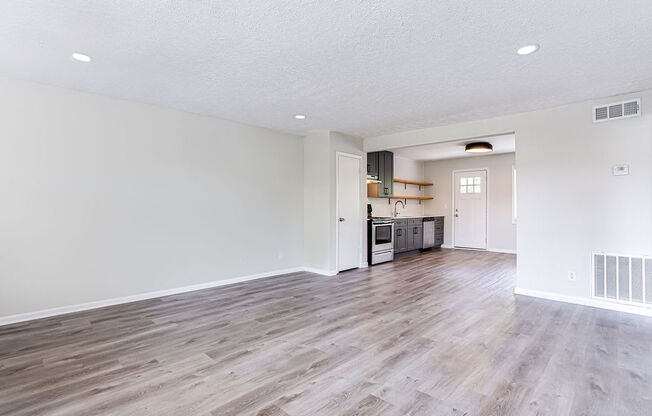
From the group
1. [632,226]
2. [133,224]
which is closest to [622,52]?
[632,226]

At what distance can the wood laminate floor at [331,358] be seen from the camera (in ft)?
6.48

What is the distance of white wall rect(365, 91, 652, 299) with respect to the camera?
3.66 m

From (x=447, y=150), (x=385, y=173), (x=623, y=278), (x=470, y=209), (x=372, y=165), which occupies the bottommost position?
(x=623, y=278)

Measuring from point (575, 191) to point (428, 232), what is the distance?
14.8 feet

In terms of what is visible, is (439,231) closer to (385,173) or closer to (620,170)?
(385,173)

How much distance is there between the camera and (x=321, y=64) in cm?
299

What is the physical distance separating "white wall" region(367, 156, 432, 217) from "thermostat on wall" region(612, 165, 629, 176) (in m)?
4.57

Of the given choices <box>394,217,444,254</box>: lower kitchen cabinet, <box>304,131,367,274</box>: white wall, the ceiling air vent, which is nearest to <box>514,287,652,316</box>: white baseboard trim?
the ceiling air vent

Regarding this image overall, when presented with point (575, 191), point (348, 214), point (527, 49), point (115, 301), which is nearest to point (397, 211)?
point (348, 214)

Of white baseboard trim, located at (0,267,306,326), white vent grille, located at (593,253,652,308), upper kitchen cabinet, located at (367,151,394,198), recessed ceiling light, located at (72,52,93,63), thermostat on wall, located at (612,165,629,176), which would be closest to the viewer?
recessed ceiling light, located at (72,52,93,63)

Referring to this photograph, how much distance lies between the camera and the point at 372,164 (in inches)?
280

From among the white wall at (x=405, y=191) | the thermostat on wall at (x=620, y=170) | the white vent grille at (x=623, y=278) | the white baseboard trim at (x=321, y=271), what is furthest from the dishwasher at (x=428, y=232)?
the thermostat on wall at (x=620, y=170)

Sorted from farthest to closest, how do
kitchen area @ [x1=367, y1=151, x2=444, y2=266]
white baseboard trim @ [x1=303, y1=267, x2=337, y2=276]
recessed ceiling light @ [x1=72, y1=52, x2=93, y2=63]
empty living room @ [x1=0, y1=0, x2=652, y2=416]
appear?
kitchen area @ [x1=367, y1=151, x2=444, y2=266] < white baseboard trim @ [x1=303, y1=267, x2=337, y2=276] < recessed ceiling light @ [x1=72, y1=52, x2=93, y2=63] < empty living room @ [x1=0, y1=0, x2=652, y2=416]

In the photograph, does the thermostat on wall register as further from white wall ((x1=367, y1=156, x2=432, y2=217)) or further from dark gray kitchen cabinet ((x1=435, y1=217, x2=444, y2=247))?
dark gray kitchen cabinet ((x1=435, y1=217, x2=444, y2=247))
